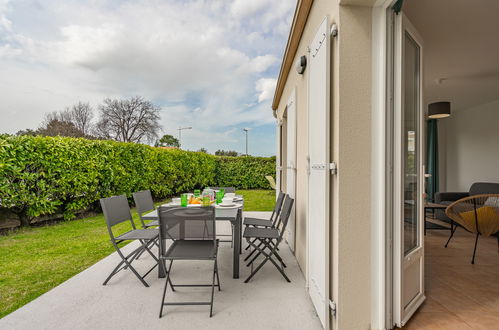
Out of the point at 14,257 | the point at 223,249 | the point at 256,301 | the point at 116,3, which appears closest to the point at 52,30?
the point at 116,3

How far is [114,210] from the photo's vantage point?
3.04 metres

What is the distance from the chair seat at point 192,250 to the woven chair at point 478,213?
3.20 metres

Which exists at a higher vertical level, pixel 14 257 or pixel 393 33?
pixel 393 33

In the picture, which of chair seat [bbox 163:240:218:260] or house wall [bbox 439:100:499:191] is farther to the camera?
house wall [bbox 439:100:499:191]

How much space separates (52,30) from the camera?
995 centimetres

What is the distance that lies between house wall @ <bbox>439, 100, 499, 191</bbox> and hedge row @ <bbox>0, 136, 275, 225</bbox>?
29.9 ft

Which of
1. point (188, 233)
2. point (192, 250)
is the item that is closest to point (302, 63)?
point (188, 233)

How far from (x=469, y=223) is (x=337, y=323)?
283cm

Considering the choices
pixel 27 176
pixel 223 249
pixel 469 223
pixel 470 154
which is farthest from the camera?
pixel 470 154

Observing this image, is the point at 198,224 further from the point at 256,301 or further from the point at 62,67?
the point at 62,67

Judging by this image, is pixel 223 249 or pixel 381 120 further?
pixel 223 249

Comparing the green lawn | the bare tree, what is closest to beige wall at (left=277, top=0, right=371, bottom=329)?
the green lawn

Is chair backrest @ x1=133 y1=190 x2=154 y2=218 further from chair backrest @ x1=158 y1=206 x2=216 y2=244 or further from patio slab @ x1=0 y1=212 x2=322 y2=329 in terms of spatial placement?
chair backrest @ x1=158 y1=206 x2=216 y2=244

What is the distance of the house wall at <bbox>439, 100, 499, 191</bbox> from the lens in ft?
20.7
